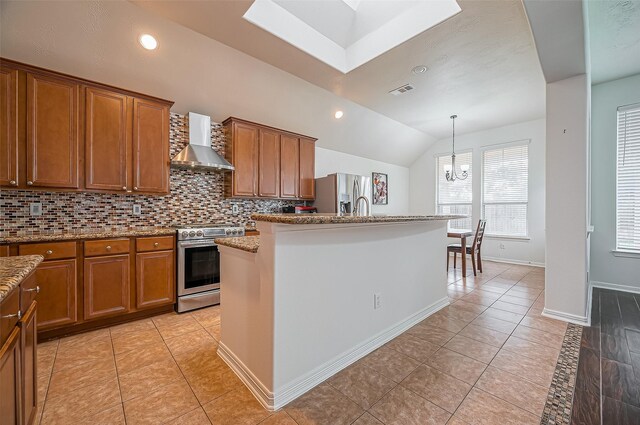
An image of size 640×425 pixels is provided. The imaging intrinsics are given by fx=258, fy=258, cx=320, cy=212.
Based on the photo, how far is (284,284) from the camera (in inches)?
60.9

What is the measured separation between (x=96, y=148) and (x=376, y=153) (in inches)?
199

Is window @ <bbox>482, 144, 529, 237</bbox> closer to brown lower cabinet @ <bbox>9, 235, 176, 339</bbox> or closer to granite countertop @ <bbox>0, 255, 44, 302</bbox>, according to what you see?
brown lower cabinet @ <bbox>9, 235, 176, 339</bbox>

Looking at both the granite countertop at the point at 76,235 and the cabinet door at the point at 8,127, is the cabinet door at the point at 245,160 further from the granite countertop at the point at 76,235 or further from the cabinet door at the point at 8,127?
the cabinet door at the point at 8,127

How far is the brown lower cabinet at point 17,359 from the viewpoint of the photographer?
85 centimetres

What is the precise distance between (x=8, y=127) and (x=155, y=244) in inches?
61.1

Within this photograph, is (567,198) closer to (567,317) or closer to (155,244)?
(567,317)

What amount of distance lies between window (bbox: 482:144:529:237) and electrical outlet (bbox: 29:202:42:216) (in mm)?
7224

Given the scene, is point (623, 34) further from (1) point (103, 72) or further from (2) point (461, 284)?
(1) point (103, 72)

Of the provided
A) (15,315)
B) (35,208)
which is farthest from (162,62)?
(15,315)

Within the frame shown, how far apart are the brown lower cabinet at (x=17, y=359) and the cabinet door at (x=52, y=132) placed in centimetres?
186

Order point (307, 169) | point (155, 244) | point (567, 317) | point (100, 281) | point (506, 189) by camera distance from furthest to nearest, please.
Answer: point (506, 189)
point (307, 169)
point (155, 244)
point (567, 317)
point (100, 281)

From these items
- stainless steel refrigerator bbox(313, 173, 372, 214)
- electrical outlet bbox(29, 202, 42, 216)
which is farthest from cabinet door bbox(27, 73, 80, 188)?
stainless steel refrigerator bbox(313, 173, 372, 214)

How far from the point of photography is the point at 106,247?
8.36 ft

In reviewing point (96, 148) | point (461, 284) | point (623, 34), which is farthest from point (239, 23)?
point (461, 284)
